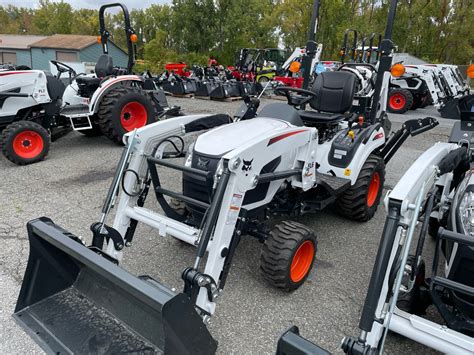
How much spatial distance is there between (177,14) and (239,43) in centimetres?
556

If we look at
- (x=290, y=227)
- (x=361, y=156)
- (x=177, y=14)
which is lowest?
(x=290, y=227)

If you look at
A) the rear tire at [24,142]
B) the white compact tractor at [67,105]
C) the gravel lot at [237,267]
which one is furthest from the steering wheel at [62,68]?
the gravel lot at [237,267]

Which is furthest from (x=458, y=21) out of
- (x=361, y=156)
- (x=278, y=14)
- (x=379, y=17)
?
(x=361, y=156)

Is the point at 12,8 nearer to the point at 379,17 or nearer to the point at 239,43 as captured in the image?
the point at 239,43

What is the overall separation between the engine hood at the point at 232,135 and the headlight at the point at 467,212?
1.36 metres

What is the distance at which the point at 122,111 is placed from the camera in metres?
6.91

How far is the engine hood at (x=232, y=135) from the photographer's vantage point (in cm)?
296

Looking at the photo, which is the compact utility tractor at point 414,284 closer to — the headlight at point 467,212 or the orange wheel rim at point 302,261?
the headlight at point 467,212

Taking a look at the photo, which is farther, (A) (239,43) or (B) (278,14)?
(B) (278,14)

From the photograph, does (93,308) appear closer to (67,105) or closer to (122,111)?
(122,111)

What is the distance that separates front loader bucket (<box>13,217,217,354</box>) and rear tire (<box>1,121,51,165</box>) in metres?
3.84

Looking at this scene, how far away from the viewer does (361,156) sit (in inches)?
159

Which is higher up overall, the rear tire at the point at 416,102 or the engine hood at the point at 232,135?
the engine hood at the point at 232,135

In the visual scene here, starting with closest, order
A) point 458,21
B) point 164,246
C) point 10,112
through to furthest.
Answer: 1. point 164,246
2. point 10,112
3. point 458,21
